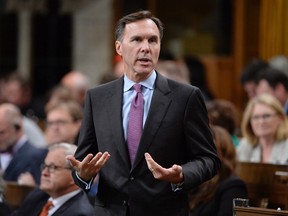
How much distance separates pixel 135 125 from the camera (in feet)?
13.5

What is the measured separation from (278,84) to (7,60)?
5.45 metres

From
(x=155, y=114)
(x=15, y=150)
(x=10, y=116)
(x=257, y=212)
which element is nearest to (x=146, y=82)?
(x=155, y=114)

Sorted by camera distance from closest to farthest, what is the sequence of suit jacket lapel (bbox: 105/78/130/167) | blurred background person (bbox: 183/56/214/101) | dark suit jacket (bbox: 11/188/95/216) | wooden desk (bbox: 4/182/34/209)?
suit jacket lapel (bbox: 105/78/130/167)
dark suit jacket (bbox: 11/188/95/216)
wooden desk (bbox: 4/182/34/209)
blurred background person (bbox: 183/56/214/101)

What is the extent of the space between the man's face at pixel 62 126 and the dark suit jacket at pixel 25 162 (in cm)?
39

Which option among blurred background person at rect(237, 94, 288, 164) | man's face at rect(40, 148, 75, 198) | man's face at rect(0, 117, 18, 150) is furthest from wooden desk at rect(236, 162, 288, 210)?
man's face at rect(0, 117, 18, 150)

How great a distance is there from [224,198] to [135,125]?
5.68 ft

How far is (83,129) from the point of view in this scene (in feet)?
13.9

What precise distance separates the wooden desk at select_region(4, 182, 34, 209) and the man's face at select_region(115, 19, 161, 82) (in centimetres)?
235

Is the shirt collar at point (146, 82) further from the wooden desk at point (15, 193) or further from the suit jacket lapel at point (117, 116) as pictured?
the wooden desk at point (15, 193)

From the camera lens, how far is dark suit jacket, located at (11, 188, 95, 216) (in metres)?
5.21

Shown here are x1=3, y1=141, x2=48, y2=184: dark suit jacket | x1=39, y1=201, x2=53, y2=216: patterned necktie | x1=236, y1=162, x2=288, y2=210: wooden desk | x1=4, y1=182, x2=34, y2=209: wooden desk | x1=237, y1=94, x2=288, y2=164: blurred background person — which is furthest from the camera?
x1=3, y1=141, x2=48, y2=184: dark suit jacket

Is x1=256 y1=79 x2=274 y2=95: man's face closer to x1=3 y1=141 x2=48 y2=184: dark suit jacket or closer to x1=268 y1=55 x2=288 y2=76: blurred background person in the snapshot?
x1=268 y1=55 x2=288 y2=76: blurred background person

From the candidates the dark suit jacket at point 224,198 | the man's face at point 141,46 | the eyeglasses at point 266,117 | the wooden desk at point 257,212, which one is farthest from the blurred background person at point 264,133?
the man's face at point 141,46

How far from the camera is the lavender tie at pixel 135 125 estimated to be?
409 cm
